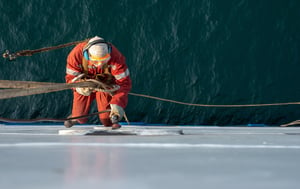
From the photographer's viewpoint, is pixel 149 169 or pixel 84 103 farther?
pixel 84 103

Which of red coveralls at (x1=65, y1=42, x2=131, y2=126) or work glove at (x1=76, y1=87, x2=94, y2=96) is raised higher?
red coveralls at (x1=65, y1=42, x2=131, y2=126)

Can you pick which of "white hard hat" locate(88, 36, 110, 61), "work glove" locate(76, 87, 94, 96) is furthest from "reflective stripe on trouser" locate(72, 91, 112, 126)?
Result: "white hard hat" locate(88, 36, 110, 61)

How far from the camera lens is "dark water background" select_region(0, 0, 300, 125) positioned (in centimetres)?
293

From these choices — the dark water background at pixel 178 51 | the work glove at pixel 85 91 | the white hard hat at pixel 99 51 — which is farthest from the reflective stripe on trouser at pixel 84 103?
the dark water background at pixel 178 51

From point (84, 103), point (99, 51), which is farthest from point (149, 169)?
point (84, 103)

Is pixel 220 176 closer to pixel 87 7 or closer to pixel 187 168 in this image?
pixel 187 168

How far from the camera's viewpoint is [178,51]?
2.93m

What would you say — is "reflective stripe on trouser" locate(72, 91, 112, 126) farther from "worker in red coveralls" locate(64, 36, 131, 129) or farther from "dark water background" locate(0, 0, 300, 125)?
"dark water background" locate(0, 0, 300, 125)

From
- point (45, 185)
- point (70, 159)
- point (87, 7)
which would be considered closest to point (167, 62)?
point (87, 7)

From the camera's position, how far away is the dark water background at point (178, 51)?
2.93 meters

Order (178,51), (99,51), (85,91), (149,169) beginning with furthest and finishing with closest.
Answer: (178,51)
(85,91)
(99,51)
(149,169)

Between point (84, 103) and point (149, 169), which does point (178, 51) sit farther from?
point (149, 169)

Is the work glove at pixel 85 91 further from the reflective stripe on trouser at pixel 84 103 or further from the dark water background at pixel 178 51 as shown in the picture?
the dark water background at pixel 178 51

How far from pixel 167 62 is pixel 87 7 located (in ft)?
2.38
